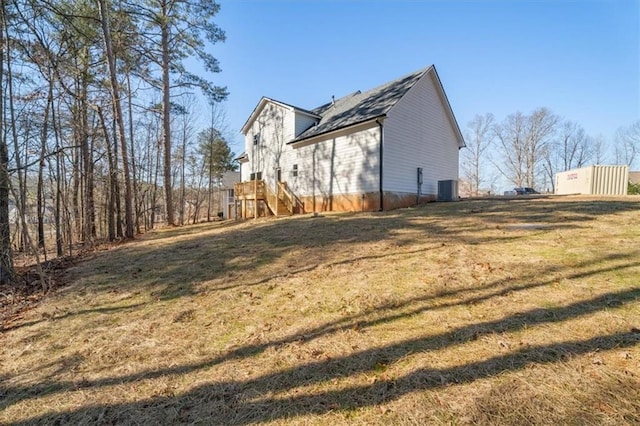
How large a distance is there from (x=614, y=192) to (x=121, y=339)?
76.0ft

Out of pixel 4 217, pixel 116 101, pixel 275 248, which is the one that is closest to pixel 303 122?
pixel 116 101

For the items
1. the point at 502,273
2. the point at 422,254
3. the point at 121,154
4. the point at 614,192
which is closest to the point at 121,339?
the point at 422,254

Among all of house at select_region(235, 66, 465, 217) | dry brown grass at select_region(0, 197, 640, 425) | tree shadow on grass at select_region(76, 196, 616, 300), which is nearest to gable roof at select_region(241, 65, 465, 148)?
house at select_region(235, 66, 465, 217)

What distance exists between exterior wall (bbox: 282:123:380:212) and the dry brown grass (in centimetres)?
713

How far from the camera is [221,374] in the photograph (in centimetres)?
307

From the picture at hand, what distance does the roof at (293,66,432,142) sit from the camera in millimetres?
13547

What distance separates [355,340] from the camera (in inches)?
134

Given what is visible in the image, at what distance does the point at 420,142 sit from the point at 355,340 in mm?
13231

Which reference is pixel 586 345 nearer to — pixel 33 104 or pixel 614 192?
pixel 33 104

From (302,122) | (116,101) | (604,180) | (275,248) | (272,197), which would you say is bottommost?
(275,248)

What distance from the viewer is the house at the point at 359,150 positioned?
13172mm

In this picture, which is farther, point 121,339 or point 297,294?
point 297,294

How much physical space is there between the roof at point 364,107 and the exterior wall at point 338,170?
0.49 metres

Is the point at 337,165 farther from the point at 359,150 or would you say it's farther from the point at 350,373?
the point at 350,373
